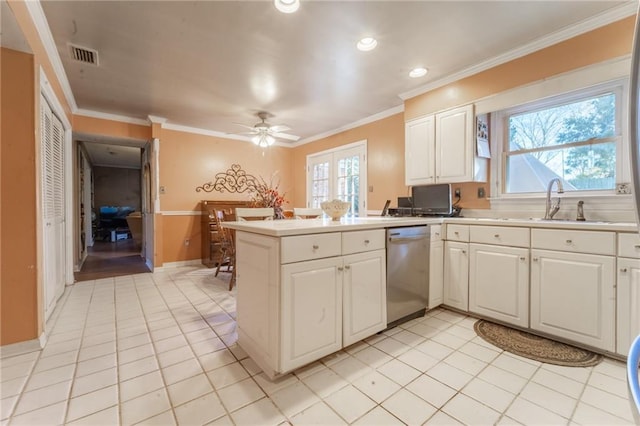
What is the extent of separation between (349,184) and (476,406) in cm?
372

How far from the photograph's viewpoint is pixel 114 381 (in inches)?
64.2

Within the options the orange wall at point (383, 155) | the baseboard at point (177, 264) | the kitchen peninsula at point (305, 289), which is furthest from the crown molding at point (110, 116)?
the kitchen peninsula at point (305, 289)

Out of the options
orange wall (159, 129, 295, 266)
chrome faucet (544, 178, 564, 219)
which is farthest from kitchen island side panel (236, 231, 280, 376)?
orange wall (159, 129, 295, 266)

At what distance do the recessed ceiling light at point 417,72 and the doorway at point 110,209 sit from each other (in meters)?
4.35

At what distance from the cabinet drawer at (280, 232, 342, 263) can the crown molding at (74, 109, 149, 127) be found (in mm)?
4198

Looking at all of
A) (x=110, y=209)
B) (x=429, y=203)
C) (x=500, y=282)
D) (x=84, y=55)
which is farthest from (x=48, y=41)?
(x=110, y=209)

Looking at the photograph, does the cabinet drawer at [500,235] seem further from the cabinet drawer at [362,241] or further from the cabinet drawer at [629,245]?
the cabinet drawer at [362,241]

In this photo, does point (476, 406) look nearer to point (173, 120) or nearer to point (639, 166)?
point (639, 166)

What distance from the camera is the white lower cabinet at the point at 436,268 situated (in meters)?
2.58

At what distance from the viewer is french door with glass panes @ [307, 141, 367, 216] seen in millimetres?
4533

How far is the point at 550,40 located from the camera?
2291mm

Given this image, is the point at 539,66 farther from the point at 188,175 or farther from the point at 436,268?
the point at 188,175

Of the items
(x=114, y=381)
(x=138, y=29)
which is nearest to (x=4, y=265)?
(x=114, y=381)

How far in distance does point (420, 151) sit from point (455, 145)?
1.35 ft
